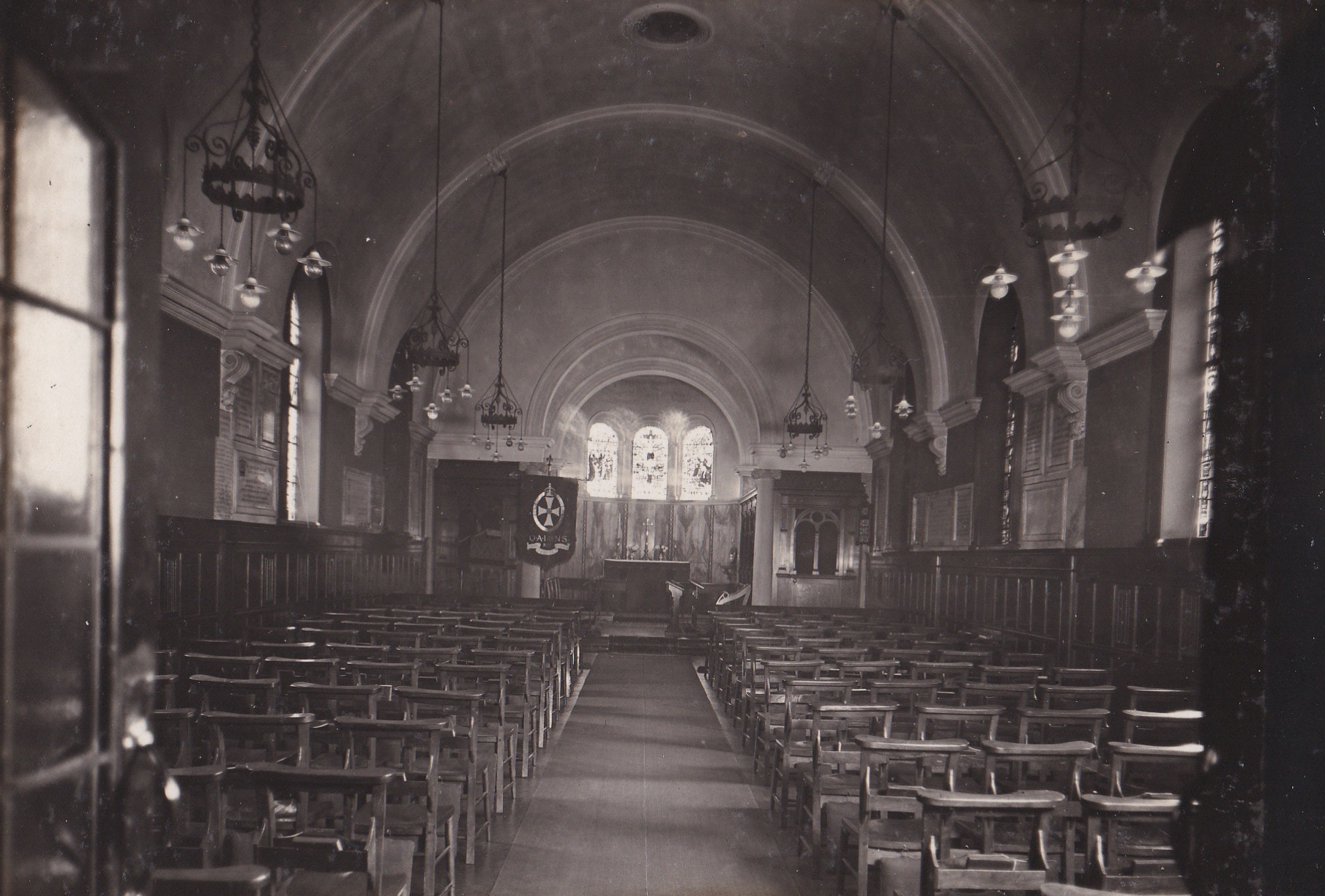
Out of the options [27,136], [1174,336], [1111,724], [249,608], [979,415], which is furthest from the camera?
[979,415]

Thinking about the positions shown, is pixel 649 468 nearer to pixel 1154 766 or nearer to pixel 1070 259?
pixel 1070 259

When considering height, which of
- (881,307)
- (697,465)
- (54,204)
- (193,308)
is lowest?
(697,465)

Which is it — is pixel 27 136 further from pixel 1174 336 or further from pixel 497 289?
pixel 497 289

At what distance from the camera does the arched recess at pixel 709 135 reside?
43.8ft

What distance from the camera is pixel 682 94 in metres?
12.9

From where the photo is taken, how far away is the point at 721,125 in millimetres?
13656

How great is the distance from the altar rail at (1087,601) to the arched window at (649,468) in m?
11.8

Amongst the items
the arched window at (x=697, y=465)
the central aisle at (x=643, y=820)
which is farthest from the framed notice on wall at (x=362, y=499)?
the arched window at (x=697, y=465)

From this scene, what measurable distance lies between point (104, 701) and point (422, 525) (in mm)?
14997

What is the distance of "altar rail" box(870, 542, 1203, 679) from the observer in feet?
22.4

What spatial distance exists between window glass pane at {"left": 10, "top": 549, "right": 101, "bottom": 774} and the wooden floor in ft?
6.94

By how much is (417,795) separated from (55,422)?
2340mm

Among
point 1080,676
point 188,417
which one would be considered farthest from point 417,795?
point 188,417

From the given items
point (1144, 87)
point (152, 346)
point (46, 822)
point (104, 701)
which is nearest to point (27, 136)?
point (152, 346)
